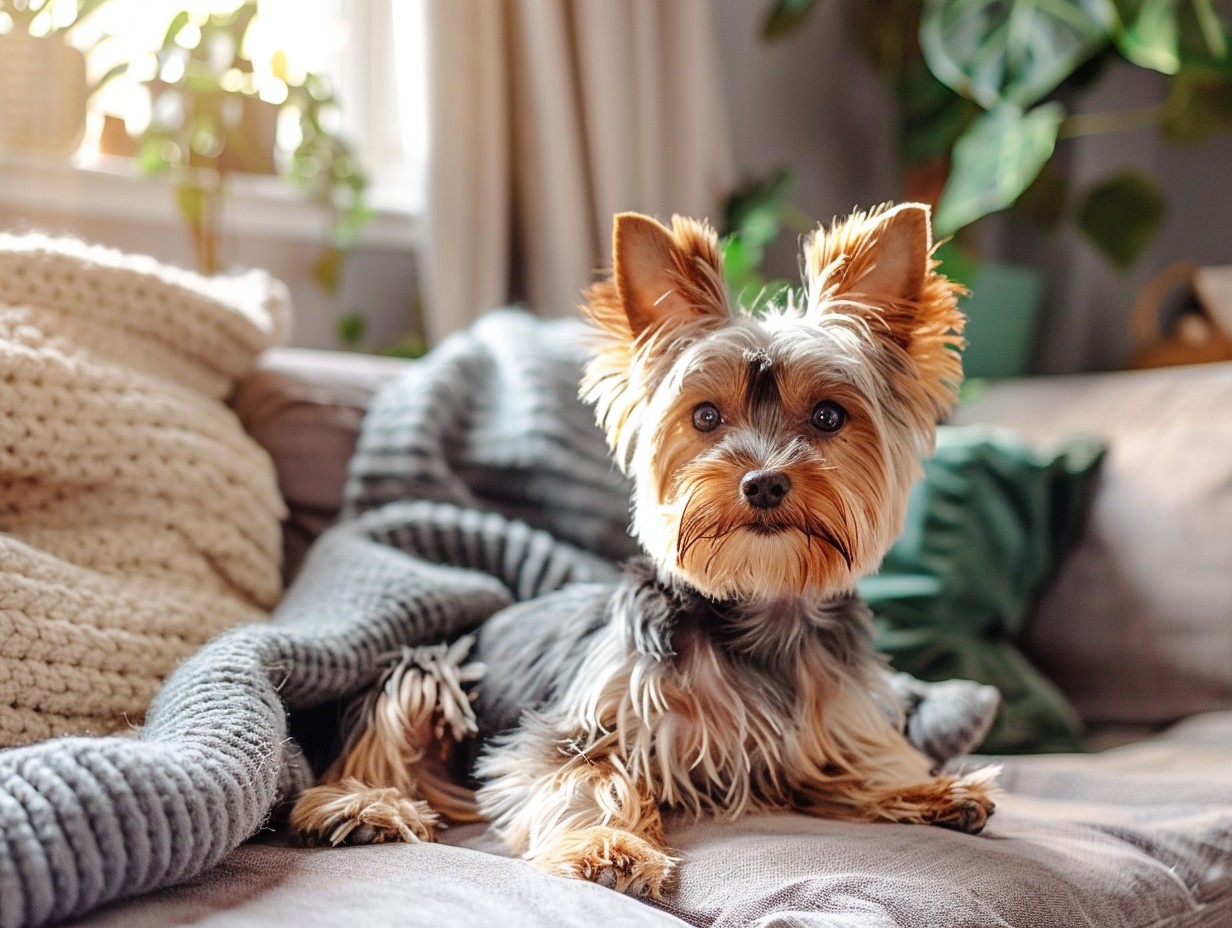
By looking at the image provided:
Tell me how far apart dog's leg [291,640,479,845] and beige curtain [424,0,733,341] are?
1413 mm

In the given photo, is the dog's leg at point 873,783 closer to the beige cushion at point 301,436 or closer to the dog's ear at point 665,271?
the dog's ear at point 665,271

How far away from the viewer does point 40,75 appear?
228cm

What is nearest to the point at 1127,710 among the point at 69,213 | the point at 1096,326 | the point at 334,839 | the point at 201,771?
the point at 334,839

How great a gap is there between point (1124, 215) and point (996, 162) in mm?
490

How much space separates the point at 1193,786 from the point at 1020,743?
1.15 feet

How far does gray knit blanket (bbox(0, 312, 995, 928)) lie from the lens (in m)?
0.94

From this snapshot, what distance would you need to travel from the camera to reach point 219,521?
163cm

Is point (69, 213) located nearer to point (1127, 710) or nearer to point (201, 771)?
point (201, 771)

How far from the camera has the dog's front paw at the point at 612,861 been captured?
3.67ft

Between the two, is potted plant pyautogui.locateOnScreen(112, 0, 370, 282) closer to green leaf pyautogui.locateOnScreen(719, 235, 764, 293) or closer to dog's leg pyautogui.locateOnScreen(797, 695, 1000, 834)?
green leaf pyautogui.locateOnScreen(719, 235, 764, 293)

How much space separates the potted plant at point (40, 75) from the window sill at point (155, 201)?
5 cm

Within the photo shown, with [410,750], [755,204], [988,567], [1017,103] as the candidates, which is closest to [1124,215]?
[1017,103]

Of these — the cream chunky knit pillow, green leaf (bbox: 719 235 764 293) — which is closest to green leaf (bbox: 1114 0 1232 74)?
green leaf (bbox: 719 235 764 293)

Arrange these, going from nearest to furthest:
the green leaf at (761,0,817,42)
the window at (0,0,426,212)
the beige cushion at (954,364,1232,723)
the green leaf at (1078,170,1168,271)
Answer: the beige cushion at (954,364,1232,723)
the window at (0,0,426,212)
the green leaf at (1078,170,1168,271)
the green leaf at (761,0,817,42)
